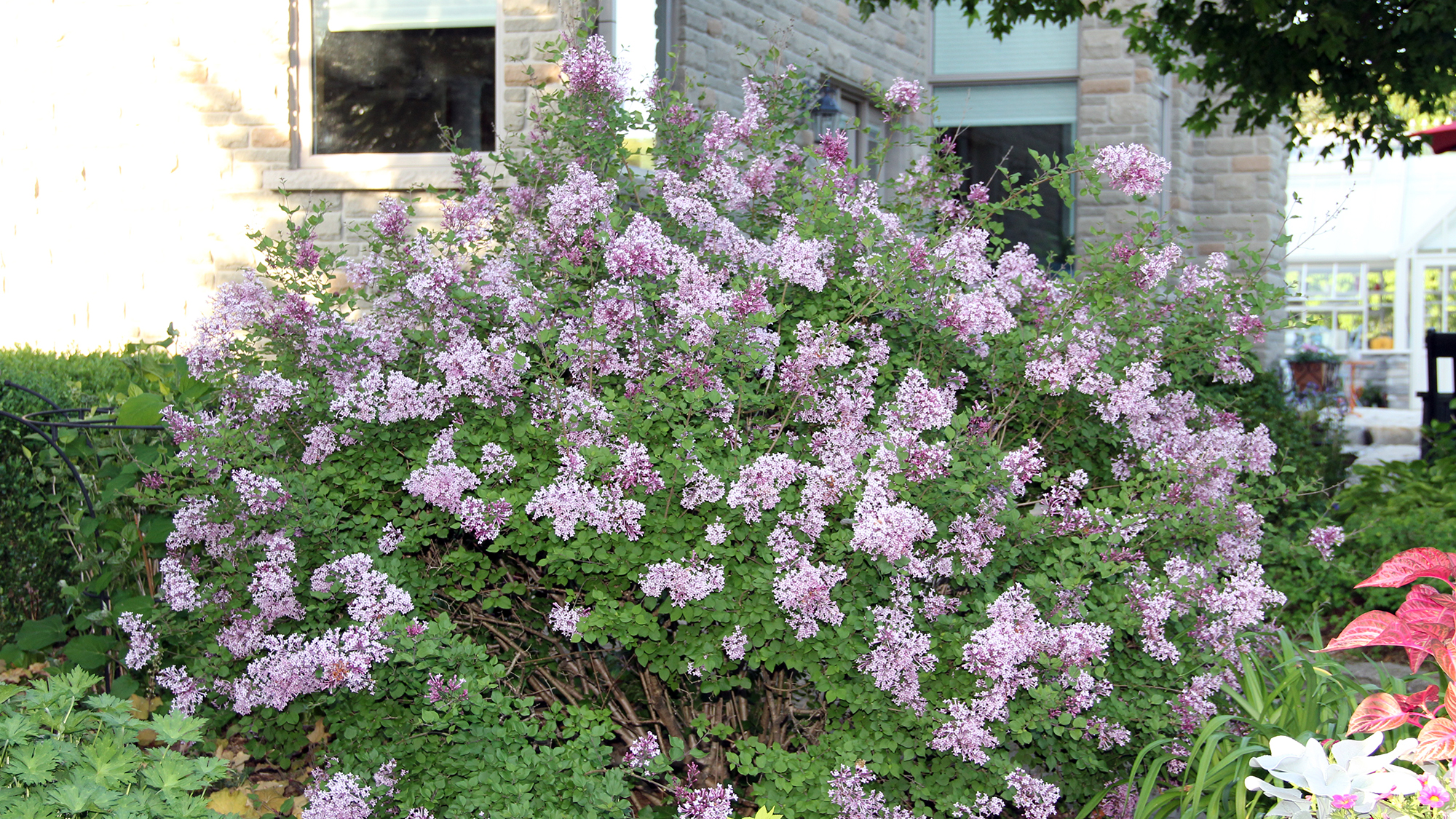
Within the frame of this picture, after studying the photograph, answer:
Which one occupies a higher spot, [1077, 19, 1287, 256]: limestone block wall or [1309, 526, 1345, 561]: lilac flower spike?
[1077, 19, 1287, 256]: limestone block wall

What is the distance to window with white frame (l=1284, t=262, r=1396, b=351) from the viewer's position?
21.1 m

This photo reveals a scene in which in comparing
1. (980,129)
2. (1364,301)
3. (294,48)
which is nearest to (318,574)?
(294,48)

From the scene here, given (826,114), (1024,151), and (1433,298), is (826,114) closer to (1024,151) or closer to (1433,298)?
(1024,151)

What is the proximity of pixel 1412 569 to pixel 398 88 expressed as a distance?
5618 mm

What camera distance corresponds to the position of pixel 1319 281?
22125mm

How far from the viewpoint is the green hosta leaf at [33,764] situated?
6.14 ft

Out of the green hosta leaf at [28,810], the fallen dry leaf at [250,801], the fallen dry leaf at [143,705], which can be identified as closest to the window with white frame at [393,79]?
the fallen dry leaf at [143,705]

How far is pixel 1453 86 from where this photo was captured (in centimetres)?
648

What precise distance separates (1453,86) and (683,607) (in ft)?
19.4

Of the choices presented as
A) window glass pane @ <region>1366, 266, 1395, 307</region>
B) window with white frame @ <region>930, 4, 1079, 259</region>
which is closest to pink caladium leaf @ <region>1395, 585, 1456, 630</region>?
window with white frame @ <region>930, 4, 1079, 259</region>

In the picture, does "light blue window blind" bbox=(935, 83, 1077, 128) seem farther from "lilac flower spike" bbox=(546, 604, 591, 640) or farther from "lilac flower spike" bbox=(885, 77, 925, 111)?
"lilac flower spike" bbox=(546, 604, 591, 640)

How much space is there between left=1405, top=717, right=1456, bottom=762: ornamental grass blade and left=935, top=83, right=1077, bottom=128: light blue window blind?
848 centimetres

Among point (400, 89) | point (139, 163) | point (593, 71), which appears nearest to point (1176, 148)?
point (400, 89)

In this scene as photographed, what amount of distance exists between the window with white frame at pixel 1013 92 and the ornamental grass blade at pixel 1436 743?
813 cm
